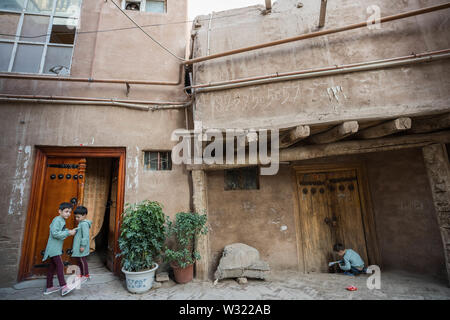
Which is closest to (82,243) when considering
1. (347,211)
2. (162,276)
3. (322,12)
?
(162,276)

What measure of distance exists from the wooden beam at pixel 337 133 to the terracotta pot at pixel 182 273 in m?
3.84

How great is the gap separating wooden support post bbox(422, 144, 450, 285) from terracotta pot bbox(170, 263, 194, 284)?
489cm

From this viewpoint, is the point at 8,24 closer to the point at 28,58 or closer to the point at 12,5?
the point at 12,5

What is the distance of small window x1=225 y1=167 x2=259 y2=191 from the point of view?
564 cm

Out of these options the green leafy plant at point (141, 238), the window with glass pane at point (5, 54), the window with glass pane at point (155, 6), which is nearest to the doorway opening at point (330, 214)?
the green leafy plant at point (141, 238)

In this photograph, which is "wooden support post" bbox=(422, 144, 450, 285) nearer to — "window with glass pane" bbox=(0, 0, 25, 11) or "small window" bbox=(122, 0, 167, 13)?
"small window" bbox=(122, 0, 167, 13)

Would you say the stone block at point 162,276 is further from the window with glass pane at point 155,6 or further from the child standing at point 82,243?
the window with glass pane at point 155,6

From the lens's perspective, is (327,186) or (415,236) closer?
(415,236)

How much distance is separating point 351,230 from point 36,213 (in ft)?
24.4

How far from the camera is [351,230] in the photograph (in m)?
5.39

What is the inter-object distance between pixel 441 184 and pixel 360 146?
150 cm
